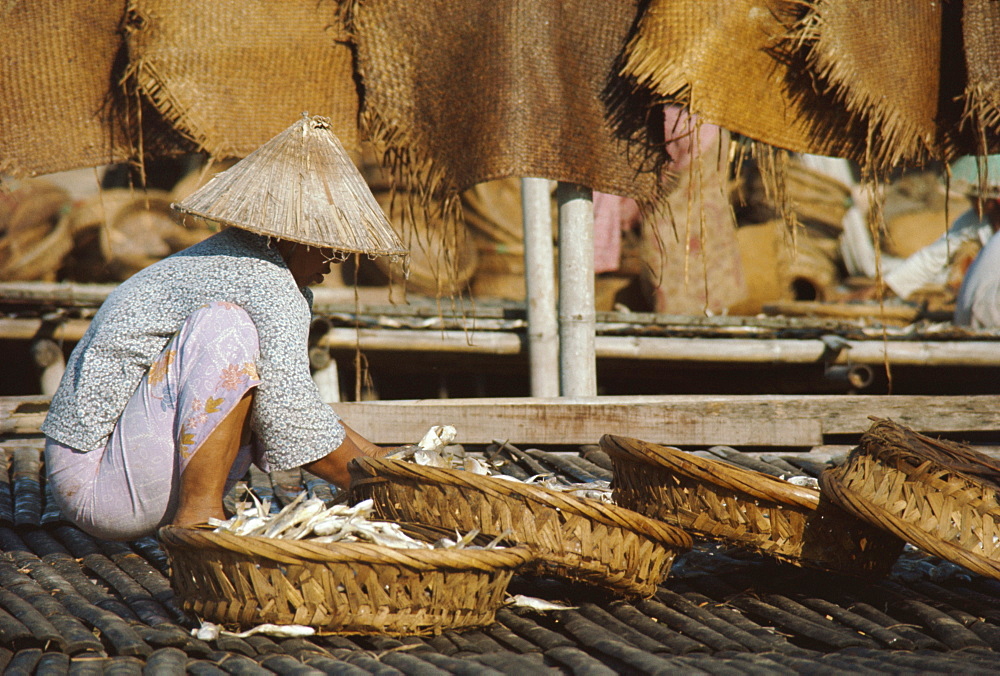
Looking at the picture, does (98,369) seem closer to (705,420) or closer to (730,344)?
(705,420)

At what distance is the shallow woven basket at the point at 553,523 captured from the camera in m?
2.02

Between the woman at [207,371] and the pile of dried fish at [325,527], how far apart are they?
0.83 ft

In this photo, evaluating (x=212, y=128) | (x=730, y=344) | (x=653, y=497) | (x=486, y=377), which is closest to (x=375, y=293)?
(x=486, y=377)

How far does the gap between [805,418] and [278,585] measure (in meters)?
2.34

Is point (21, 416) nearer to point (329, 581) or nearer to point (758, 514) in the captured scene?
point (329, 581)

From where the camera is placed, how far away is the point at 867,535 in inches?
88.1

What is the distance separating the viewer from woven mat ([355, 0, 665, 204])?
10.5 feet

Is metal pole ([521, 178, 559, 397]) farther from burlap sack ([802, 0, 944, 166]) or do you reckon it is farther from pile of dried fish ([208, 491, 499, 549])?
pile of dried fish ([208, 491, 499, 549])

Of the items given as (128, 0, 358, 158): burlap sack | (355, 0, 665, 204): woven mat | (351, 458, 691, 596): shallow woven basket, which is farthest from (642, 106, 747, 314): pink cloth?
(351, 458, 691, 596): shallow woven basket

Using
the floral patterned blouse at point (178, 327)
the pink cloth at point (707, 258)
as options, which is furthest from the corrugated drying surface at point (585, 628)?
the pink cloth at point (707, 258)

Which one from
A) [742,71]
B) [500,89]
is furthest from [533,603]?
[742,71]

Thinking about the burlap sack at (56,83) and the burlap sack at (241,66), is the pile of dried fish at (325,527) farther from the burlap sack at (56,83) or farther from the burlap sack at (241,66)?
the burlap sack at (56,83)

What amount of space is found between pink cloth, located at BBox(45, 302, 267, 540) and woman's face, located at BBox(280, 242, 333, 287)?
10.3 inches

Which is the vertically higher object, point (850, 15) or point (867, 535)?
point (850, 15)
